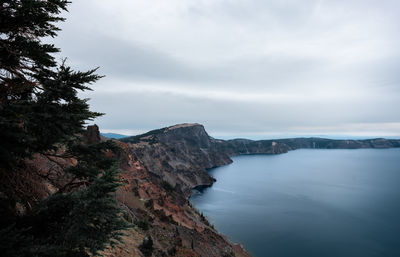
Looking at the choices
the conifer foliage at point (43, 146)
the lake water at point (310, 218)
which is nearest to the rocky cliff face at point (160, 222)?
the conifer foliage at point (43, 146)

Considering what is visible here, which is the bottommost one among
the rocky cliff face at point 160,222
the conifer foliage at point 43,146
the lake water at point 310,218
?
the lake water at point 310,218

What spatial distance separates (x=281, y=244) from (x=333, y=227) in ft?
62.1

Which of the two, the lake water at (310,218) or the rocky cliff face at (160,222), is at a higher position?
the rocky cliff face at (160,222)

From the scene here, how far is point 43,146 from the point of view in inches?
251

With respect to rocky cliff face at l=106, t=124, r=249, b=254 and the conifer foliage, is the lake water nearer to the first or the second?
rocky cliff face at l=106, t=124, r=249, b=254

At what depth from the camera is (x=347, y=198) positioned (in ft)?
276

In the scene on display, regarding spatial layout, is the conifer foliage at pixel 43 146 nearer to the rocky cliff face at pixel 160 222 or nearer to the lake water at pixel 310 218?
the rocky cliff face at pixel 160 222

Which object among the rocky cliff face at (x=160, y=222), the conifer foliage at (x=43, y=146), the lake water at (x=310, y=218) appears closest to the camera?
the conifer foliage at (x=43, y=146)

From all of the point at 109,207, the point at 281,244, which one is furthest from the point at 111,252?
the point at 281,244

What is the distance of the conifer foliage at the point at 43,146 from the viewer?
5023mm

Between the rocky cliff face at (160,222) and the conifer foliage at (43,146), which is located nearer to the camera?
the conifer foliage at (43,146)

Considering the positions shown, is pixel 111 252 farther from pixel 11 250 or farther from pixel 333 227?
pixel 333 227

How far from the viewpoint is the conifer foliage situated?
16.5ft

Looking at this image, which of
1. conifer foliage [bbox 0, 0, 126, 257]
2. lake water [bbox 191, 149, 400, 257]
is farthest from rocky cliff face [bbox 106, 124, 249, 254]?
lake water [bbox 191, 149, 400, 257]
